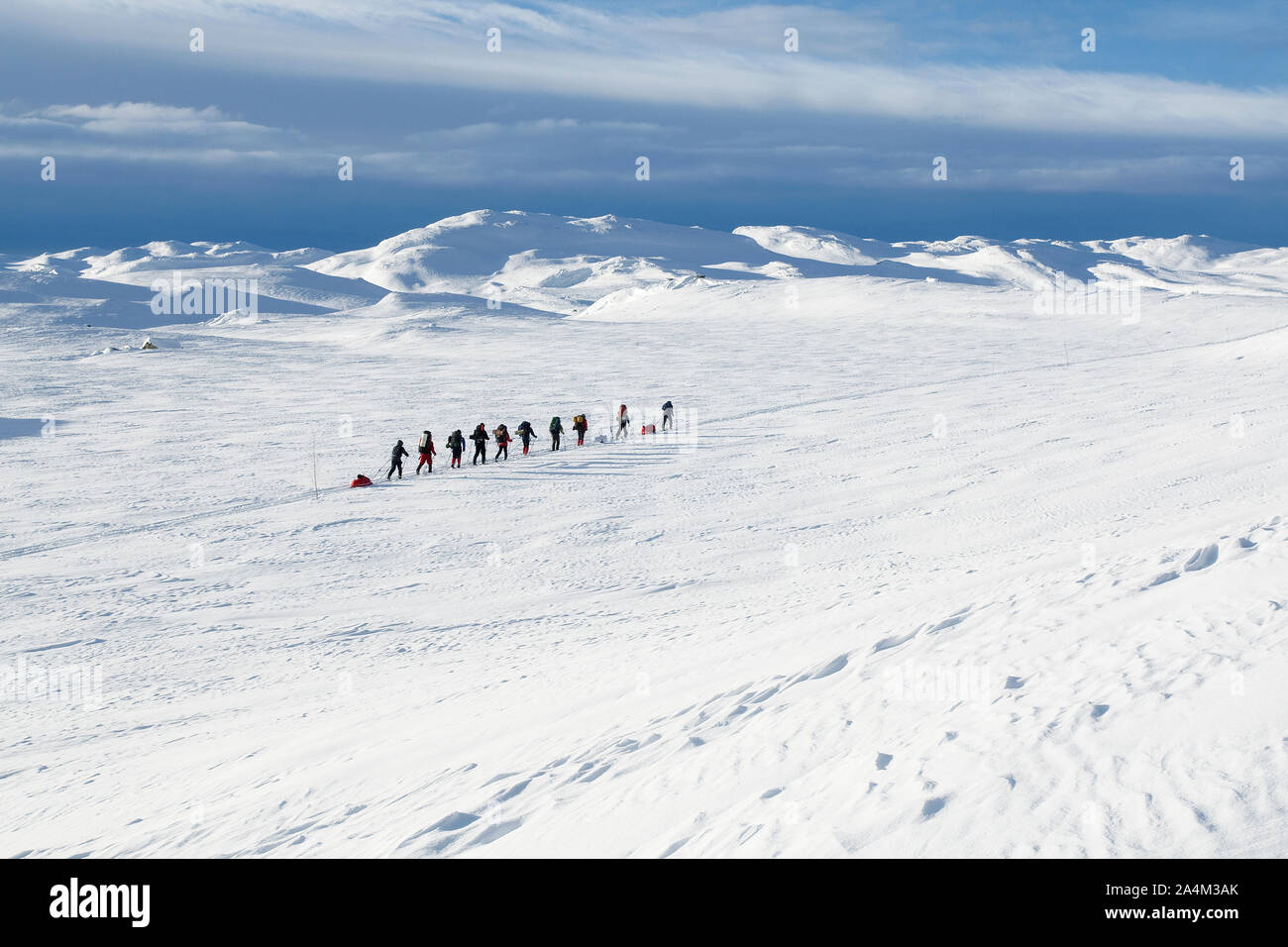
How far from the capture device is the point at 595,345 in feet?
170

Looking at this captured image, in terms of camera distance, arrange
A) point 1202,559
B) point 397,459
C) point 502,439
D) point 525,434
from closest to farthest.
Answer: point 1202,559
point 397,459
point 502,439
point 525,434

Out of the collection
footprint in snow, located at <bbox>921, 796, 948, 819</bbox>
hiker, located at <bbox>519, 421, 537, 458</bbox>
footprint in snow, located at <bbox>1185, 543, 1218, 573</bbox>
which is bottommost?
footprint in snow, located at <bbox>921, 796, 948, 819</bbox>

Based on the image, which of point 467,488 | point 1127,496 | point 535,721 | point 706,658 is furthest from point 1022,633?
point 467,488

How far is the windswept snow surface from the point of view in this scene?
17.1 feet

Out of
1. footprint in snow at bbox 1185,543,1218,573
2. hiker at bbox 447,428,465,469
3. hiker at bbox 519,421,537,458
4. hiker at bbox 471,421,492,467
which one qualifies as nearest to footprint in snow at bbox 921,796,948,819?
footprint in snow at bbox 1185,543,1218,573

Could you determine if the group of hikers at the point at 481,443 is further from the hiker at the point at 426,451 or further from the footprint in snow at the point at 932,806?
the footprint in snow at the point at 932,806

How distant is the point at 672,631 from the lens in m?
10.3

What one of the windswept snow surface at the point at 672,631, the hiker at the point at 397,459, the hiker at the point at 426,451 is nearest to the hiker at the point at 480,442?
the windswept snow surface at the point at 672,631

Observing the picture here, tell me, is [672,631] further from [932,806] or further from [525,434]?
[525,434]

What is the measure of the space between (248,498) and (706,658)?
12.3 metres

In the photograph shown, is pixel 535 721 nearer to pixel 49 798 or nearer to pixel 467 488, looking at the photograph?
Result: pixel 49 798

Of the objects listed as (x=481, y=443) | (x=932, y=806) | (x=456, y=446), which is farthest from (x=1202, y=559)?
(x=481, y=443)

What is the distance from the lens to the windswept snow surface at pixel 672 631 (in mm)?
5207

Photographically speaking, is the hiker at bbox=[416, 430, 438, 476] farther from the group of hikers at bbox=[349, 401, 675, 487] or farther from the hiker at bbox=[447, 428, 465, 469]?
the hiker at bbox=[447, 428, 465, 469]
